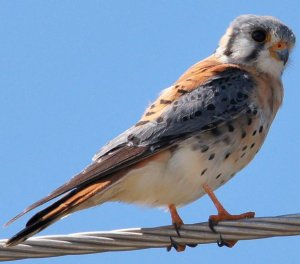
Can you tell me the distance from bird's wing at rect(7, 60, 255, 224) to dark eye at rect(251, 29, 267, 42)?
0.33 meters

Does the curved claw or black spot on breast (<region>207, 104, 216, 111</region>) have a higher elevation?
black spot on breast (<region>207, 104, 216, 111</region>)

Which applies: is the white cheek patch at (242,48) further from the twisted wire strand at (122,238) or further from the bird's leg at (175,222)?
Result: the twisted wire strand at (122,238)

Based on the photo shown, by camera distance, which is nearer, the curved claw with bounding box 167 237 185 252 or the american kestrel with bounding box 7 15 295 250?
the curved claw with bounding box 167 237 185 252

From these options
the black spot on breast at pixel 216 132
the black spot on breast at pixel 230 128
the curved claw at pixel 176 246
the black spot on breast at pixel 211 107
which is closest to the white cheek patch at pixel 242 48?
the black spot on breast at pixel 211 107

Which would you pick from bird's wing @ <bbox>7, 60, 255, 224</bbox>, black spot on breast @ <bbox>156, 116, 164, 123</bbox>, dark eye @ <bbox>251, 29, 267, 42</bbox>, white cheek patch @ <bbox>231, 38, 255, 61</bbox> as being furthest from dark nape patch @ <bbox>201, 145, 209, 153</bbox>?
dark eye @ <bbox>251, 29, 267, 42</bbox>

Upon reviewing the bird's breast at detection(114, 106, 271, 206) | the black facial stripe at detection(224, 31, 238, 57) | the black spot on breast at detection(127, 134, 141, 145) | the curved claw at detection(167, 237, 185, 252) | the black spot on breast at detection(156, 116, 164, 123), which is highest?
the black facial stripe at detection(224, 31, 238, 57)

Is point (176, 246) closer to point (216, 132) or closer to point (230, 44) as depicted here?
point (216, 132)

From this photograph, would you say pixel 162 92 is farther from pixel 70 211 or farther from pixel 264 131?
pixel 70 211

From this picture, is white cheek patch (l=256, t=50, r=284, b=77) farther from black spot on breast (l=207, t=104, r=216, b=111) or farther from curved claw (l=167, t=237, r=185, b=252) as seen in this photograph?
curved claw (l=167, t=237, r=185, b=252)

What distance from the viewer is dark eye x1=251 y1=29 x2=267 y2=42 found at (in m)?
7.22

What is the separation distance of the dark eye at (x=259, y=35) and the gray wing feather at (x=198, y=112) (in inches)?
13.9

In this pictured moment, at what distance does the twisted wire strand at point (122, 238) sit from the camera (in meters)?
4.52

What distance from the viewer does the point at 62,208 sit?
5.61 meters

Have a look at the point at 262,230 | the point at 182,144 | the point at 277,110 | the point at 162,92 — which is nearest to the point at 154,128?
the point at 182,144
